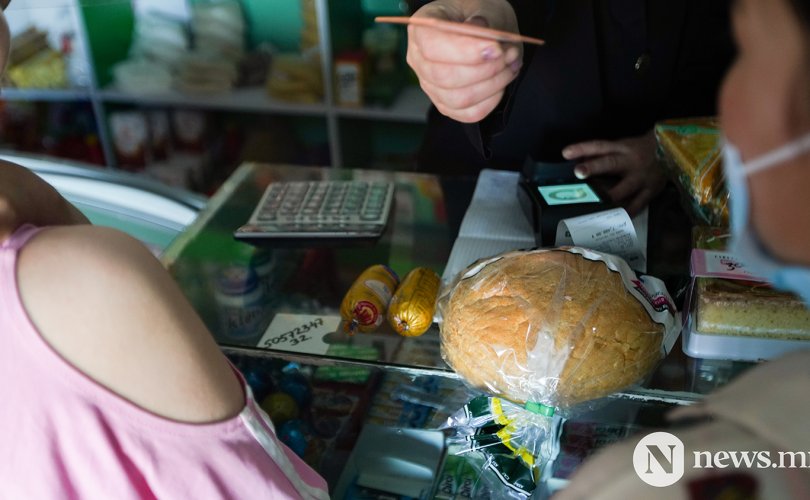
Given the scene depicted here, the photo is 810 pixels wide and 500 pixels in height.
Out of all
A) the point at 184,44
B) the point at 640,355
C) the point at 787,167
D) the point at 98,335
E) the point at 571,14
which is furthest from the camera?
the point at 184,44

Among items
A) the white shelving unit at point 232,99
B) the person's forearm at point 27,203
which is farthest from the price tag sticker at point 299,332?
the white shelving unit at point 232,99

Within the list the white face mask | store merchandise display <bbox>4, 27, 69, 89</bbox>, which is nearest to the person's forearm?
the white face mask

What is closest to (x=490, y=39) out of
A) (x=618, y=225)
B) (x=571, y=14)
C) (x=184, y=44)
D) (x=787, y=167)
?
(x=618, y=225)

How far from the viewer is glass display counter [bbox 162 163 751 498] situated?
72 cm

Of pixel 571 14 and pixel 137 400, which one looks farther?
pixel 571 14

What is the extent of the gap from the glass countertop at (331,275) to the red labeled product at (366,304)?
0.6 inches

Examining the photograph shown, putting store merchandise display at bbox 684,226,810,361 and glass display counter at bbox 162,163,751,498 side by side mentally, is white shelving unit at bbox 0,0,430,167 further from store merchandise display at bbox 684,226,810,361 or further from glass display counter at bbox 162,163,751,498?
store merchandise display at bbox 684,226,810,361

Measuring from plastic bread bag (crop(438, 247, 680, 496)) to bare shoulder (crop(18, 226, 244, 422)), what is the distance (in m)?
0.26

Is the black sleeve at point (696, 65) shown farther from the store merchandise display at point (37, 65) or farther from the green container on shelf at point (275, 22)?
the store merchandise display at point (37, 65)

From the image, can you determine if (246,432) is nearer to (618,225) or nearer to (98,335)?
(98,335)

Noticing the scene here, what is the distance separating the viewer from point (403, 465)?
0.82 metres

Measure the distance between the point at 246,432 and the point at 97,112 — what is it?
88.5 inches

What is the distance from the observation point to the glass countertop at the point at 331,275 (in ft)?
2.45

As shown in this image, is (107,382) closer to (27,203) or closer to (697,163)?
(27,203)
